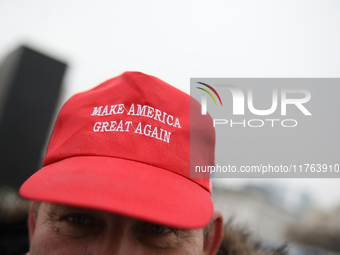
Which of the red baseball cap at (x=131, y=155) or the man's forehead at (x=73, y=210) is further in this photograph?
the man's forehead at (x=73, y=210)

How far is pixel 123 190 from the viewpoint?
768mm

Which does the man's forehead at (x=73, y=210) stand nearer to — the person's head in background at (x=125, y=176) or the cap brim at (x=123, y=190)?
the person's head in background at (x=125, y=176)

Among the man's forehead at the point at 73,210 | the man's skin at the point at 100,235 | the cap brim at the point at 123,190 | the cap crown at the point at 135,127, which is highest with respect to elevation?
the cap crown at the point at 135,127

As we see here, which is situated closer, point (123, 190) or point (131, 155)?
point (123, 190)

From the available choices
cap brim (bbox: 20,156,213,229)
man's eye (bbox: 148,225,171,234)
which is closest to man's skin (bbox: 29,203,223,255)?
man's eye (bbox: 148,225,171,234)

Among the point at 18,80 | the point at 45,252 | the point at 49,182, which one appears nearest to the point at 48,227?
the point at 45,252

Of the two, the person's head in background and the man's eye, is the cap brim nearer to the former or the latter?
the person's head in background

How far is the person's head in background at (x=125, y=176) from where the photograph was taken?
763 mm

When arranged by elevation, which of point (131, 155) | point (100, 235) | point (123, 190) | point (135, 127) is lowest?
point (100, 235)

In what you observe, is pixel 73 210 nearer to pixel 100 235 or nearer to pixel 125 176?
pixel 100 235

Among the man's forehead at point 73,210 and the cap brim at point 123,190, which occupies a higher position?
the cap brim at point 123,190

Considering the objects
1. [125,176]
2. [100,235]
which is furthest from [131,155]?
[100,235]

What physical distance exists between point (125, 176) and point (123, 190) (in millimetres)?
67

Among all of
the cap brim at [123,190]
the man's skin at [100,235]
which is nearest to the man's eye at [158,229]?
the man's skin at [100,235]
